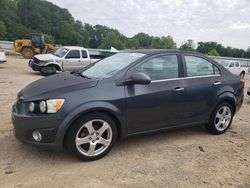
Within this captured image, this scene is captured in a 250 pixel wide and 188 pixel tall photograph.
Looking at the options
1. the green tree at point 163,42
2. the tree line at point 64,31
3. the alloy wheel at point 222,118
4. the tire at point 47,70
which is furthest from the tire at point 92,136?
the green tree at point 163,42

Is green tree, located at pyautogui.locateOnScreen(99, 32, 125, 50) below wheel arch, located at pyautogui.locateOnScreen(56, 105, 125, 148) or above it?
above

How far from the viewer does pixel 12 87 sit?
36.5ft

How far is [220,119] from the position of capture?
6.07 m

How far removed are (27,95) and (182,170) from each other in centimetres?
237

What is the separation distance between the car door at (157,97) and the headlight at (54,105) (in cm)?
100

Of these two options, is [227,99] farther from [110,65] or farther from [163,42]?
[163,42]

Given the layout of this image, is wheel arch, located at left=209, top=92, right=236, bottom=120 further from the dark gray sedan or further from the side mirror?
the side mirror

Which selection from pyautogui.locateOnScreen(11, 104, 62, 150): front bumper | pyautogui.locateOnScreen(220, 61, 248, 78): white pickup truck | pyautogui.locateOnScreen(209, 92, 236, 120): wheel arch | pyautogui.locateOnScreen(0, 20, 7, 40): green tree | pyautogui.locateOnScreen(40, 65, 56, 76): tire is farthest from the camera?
pyautogui.locateOnScreen(0, 20, 7, 40): green tree

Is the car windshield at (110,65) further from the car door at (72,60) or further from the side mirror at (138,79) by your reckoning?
the car door at (72,60)

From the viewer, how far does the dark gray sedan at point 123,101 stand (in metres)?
4.29

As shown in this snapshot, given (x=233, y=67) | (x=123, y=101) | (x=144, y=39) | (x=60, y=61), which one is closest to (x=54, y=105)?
(x=123, y=101)

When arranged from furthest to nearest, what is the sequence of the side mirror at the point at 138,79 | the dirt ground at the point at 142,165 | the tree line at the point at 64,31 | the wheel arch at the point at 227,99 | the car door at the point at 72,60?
the tree line at the point at 64,31, the car door at the point at 72,60, the wheel arch at the point at 227,99, the side mirror at the point at 138,79, the dirt ground at the point at 142,165

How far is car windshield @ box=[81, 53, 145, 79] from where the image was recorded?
16.6ft

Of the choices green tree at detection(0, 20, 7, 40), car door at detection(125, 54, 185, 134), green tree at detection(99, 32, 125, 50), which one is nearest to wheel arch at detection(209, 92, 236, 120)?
car door at detection(125, 54, 185, 134)
